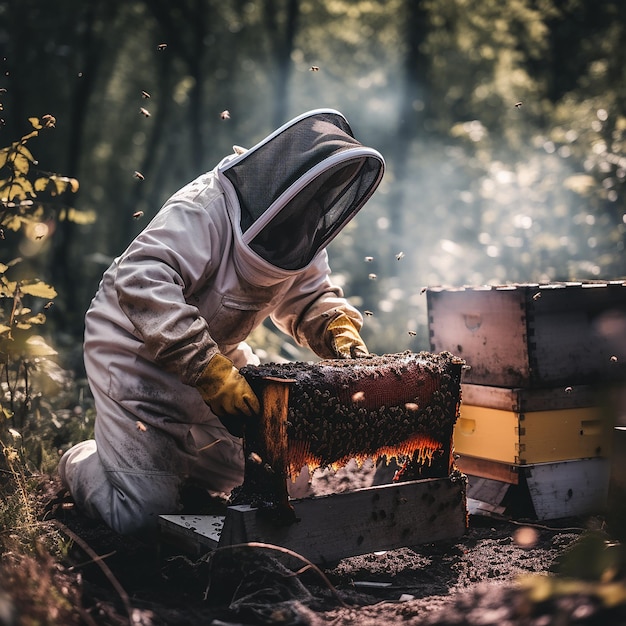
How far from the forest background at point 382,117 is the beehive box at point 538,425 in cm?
317

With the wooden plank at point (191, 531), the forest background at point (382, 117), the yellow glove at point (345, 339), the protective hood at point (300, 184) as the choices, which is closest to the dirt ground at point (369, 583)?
the wooden plank at point (191, 531)

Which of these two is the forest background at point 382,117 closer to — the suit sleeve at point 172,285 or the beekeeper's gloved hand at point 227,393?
the suit sleeve at point 172,285

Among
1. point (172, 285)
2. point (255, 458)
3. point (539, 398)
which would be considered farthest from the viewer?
point (539, 398)

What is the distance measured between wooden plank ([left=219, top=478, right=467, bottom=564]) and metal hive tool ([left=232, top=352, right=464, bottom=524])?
74 mm

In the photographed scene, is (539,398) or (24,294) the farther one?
(24,294)

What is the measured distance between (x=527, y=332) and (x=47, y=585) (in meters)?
2.35

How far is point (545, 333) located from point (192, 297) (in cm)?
167

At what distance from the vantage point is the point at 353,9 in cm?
1407

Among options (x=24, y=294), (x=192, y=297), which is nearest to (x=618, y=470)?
(x=192, y=297)

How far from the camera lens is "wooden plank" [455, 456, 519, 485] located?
3439 millimetres

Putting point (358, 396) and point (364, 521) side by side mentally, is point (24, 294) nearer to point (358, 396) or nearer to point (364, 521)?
point (358, 396)

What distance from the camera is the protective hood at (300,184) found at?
2.92 meters

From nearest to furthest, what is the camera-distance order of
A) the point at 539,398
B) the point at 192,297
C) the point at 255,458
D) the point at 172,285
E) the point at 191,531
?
1. the point at 255,458
2. the point at 191,531
3. the point at 172,285
4. the point at 192,297
5. the point at 539,398

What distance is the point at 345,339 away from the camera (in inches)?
138
